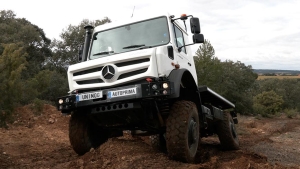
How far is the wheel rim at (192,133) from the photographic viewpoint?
5.52m

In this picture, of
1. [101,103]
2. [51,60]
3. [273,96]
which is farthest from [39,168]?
[273,96]

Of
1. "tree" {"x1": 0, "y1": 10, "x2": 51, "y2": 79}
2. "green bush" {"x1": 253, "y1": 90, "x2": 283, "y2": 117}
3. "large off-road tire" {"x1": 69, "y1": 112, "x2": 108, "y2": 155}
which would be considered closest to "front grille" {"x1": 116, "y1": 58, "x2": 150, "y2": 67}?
"large off-road tire" {"x1": 69, "y1": 112, "x2": 108, "y2": 155}

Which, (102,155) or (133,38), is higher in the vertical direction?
(133,38)

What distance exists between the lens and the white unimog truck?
17.0 ft

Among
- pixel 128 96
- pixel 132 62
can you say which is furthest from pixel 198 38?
pixel 128 96

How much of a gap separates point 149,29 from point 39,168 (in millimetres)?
3153

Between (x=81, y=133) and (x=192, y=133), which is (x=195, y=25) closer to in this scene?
(x=192, y=133)

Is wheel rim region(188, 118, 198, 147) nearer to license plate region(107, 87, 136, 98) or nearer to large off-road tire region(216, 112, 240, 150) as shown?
license plate region(107, 87, 136, 98)

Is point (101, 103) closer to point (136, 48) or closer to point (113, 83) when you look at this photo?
point (113, 83)

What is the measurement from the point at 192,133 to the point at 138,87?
1.28 metres

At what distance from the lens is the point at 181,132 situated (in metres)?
5.15

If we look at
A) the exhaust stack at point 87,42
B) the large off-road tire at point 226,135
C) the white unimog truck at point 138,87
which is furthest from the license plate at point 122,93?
the large off-road tire at point 226,135

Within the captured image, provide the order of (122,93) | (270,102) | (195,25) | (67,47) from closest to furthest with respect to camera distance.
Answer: (122,93) < (195,25) < (67,47) < (270,102)

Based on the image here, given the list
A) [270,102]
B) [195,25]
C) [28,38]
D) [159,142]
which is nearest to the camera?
[195,25]
